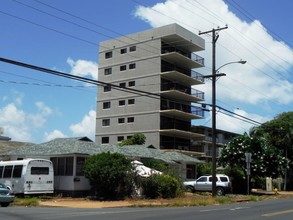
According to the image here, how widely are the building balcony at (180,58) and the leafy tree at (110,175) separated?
120 feet

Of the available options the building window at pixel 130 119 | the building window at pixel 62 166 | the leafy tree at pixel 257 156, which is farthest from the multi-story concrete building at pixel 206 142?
the building window at pixel 62 166

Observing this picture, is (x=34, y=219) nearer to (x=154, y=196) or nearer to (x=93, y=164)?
(x=93, y=164)

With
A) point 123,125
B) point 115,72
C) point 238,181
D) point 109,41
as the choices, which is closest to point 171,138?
point 123,125

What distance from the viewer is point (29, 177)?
2794cm

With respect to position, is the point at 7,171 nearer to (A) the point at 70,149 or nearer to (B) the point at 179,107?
(A) the point at 70,149

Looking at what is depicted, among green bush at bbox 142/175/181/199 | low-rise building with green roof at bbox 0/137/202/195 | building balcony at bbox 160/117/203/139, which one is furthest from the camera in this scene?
building balcony at bbox 160/117/203/139

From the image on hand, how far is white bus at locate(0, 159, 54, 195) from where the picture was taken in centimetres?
2786

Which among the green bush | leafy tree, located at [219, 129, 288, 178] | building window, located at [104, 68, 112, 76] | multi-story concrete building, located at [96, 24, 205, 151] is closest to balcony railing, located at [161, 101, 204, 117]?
multi-story concrete building, located at [96, 24, 205, 151]

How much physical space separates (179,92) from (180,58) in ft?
17.9

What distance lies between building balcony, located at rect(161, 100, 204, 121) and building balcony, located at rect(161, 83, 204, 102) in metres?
1.20

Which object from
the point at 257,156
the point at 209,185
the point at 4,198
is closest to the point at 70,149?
the point at 4,198

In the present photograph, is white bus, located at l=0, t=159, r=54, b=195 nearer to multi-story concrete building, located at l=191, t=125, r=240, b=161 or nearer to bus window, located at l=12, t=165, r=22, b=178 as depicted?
bus window, located at l=12, t=165, r=22, b=178

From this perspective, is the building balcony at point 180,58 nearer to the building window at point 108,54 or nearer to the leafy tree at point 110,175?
the building window at point 108,54

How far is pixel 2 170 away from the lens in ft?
97.8
